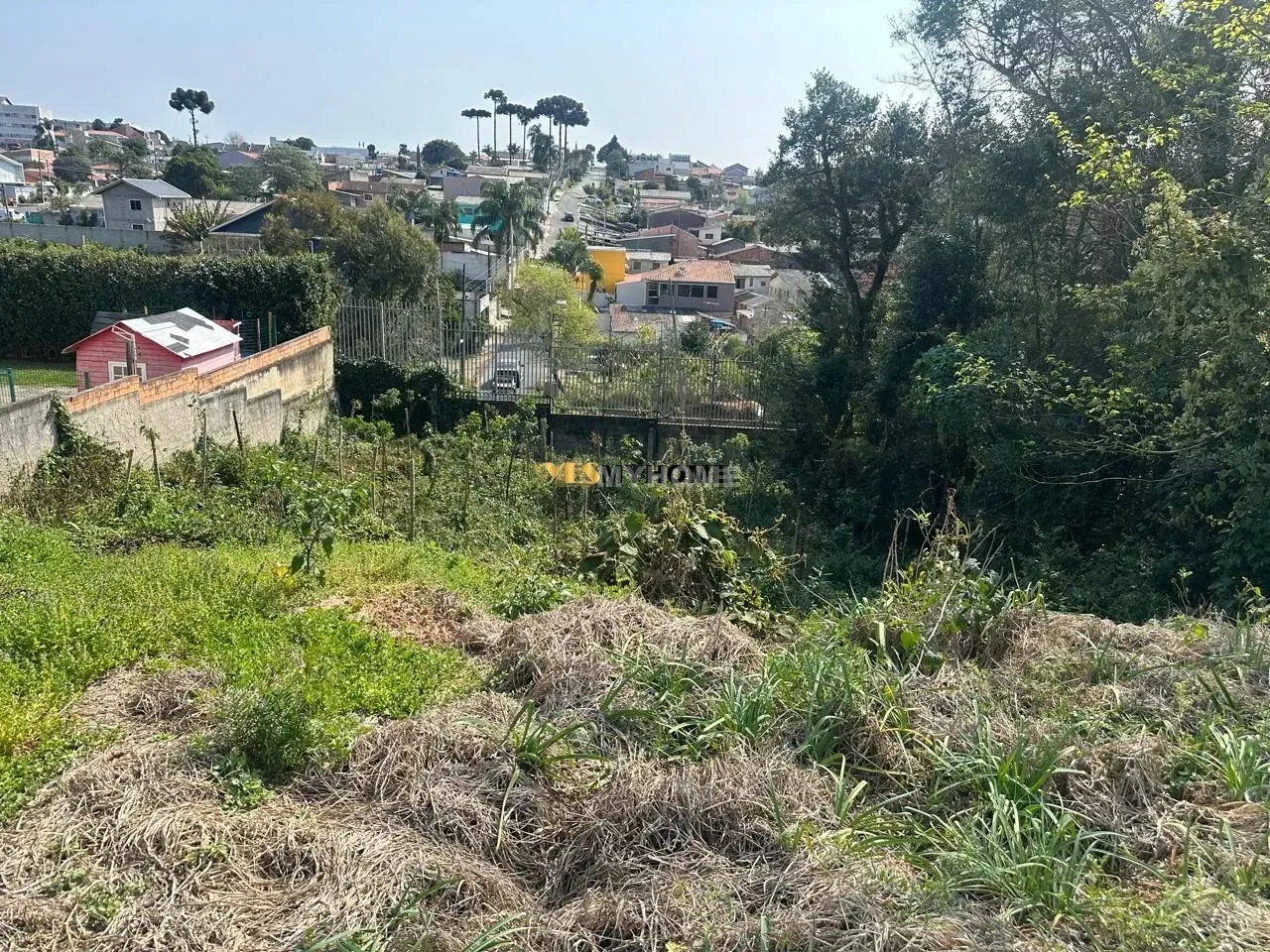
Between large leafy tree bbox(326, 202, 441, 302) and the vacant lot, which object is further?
large leafy tree bbox(326, 202, 441, 302)

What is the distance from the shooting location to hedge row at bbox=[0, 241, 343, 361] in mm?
16719

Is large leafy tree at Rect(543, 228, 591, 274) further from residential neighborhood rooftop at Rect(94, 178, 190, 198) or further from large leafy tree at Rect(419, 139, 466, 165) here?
large leafy tree at Rect(419, 139, 466, 165)

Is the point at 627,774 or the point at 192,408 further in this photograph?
the point at 192,408

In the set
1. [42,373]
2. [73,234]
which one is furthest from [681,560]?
[73,234]

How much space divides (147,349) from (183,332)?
0.75 meters

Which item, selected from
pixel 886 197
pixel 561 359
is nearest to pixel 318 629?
pixel 561 359

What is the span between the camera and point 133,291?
17109 millimetres

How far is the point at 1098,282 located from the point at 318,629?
36.2ft

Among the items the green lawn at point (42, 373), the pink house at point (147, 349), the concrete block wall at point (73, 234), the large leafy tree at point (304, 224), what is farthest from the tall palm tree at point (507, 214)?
the pink house at point (147, 349)

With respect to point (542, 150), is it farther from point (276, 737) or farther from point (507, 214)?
point (276, 737)

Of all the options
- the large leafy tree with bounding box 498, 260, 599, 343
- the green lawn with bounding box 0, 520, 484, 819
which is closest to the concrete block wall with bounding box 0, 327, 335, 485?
the green lawn with bounding box 0, 520, 484, 819

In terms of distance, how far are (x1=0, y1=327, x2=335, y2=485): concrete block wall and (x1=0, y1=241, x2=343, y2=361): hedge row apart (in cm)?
225

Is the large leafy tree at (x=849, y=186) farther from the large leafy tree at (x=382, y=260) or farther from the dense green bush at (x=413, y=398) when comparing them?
the large leafy tree at (x=382, y=260)

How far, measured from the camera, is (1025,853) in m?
3.14
